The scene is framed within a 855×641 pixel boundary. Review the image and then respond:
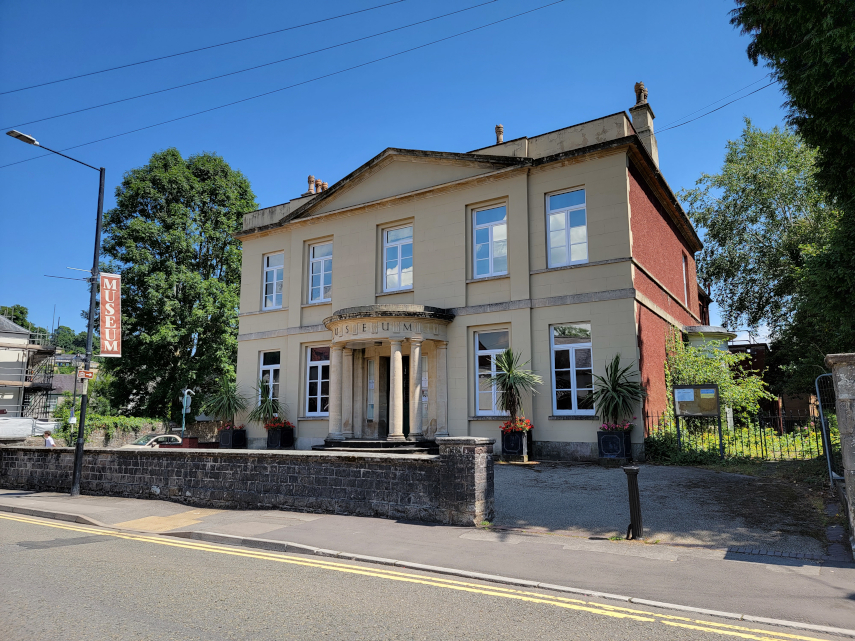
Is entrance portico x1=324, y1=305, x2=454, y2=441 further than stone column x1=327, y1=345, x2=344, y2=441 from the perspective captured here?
No

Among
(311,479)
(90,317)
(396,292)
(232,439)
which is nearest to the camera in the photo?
(311,479)

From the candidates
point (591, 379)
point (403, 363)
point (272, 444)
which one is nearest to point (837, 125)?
point (591, 379)

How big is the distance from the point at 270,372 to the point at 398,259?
6849 millimetres

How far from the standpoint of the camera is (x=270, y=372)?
74.0 feet

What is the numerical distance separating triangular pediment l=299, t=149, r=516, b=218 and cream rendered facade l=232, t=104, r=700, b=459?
45mm

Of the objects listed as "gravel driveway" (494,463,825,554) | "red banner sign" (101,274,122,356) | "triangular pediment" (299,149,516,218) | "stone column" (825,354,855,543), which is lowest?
"gravel driveway" (494,463,825,554)

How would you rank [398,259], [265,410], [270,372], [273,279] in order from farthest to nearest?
[273,279], [270,372], [265,410], [398,259]

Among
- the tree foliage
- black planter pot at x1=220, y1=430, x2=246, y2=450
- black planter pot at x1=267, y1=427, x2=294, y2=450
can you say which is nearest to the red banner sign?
black planter pot at x1=267, y1=427, x2=294, y2=450

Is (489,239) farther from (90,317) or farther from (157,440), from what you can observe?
(157,440)

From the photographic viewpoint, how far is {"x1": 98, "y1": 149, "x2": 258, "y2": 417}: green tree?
30328 mm

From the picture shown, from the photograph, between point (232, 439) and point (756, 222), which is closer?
point (232, 439)

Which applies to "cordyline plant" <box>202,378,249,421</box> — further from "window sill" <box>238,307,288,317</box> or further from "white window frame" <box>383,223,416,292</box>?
"white window frame" <box>383,223,416,292</box>

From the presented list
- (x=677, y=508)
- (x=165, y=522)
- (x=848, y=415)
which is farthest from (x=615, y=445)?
(x=165, y=522)

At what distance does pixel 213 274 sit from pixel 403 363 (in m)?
19.4
